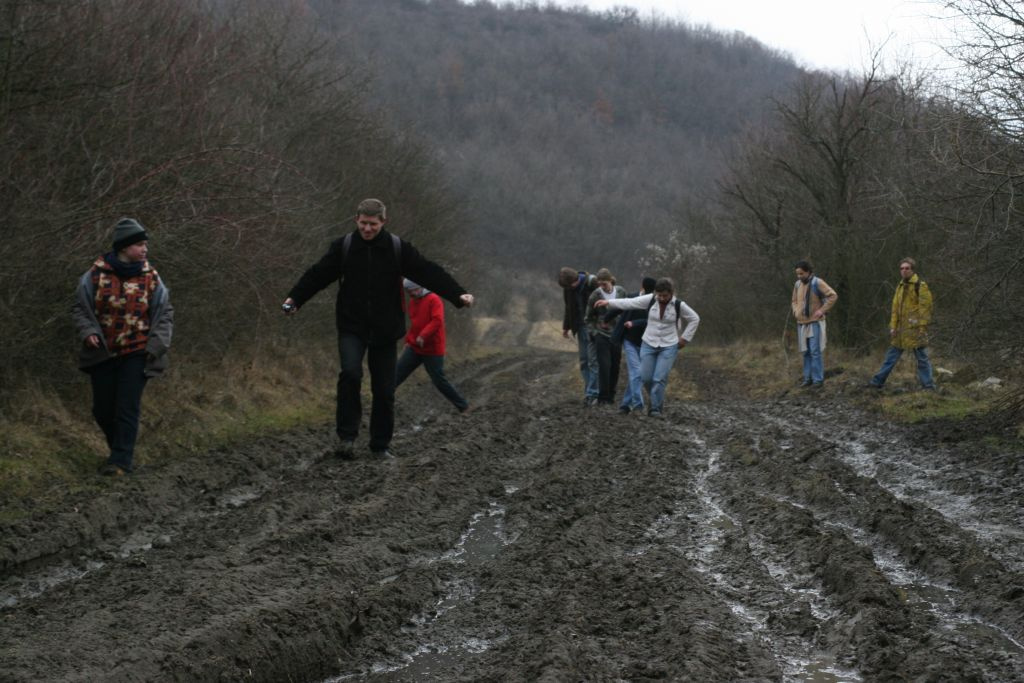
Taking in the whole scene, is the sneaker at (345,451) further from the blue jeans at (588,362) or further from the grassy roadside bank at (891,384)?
the grassy roadside bank at (891,384)

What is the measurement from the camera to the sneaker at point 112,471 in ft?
28.1

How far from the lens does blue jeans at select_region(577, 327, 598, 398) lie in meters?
15.5

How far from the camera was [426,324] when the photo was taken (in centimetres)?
1279

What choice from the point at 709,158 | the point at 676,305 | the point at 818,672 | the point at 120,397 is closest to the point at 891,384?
the point at 676,305

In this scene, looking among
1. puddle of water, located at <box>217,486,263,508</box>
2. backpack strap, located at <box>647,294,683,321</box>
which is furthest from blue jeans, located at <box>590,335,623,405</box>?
puddle of water, located at <box>217,486,263,508</box>

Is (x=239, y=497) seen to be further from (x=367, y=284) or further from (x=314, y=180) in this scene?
(x=314, y=180)

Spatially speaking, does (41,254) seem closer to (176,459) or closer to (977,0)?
(176,459)

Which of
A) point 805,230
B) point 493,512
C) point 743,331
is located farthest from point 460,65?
point 493,512

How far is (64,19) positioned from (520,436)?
6.22 m

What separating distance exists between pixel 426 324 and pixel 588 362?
368 centimetres

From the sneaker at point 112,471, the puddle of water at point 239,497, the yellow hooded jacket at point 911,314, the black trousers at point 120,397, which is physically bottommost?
the puddle of water at point 239,497

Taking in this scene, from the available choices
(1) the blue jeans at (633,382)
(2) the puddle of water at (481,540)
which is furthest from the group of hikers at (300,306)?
(1) the blue jeans at (633,382)

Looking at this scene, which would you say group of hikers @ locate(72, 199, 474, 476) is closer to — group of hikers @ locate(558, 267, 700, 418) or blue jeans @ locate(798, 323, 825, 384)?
group of hikers @ locate(558, 267, 700, 418)

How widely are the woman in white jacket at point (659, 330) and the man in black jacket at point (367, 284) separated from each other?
5.07m
